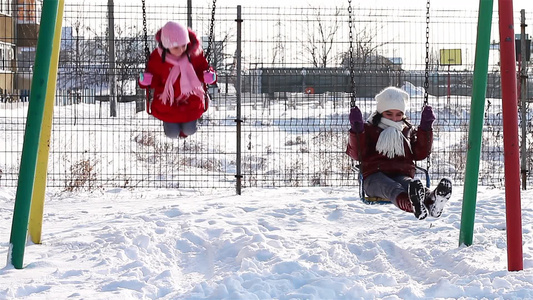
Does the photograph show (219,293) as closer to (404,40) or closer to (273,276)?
(273,276)

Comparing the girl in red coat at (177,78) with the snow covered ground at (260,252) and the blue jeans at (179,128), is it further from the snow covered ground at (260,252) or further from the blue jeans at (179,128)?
the snow covered ground at (260,252)

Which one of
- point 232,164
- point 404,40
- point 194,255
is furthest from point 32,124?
point 232,164

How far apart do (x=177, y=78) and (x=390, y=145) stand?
71.4 inches

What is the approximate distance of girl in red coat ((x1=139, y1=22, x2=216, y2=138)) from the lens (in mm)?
5863

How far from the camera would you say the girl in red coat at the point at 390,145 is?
5.58m

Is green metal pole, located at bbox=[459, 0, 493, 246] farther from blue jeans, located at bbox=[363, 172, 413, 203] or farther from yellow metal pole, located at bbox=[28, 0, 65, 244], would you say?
yellow metal pole, located at bbox=[28, 0, 65, 244]

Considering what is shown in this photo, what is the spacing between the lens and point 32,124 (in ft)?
18.1

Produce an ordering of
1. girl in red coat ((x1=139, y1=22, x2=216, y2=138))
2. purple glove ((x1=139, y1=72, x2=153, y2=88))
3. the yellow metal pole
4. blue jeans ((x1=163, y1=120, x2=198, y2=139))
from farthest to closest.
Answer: the yellow metal pole
blue jeans ((x1=163, y1=120, x2=198, y2=139))
girl in red coat ((x1=139, y1=22, x2=216, y2=138))
purple glove ((x1=139, y1=72, x2=153, y2=88))

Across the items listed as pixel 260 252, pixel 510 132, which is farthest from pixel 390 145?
pixel 260 252

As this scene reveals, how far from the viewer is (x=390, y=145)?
5.91 m

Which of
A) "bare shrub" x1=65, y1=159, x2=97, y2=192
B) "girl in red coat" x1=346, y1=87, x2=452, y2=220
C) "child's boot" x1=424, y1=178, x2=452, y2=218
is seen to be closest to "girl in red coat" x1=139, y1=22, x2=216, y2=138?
"girl in red coat" x1=346, y1=87, x2=452, y2=220

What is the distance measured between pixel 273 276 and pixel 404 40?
204 inches

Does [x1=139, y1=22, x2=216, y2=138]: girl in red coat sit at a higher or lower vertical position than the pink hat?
lower

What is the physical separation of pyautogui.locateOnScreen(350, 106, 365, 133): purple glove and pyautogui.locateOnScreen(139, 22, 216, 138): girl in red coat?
1191 mm
